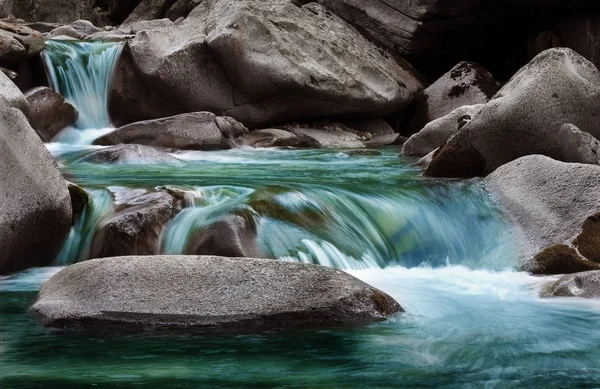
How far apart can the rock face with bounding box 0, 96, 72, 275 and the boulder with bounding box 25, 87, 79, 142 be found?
6724 mm

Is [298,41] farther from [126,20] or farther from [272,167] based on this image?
[126,20]

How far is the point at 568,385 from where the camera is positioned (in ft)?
15.7

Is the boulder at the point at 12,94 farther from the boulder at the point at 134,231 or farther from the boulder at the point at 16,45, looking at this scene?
the boulder at the point at 16,45

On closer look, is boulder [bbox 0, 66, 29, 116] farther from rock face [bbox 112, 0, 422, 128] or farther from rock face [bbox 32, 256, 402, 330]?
rock face [bbox 112, 0, 422, 128]

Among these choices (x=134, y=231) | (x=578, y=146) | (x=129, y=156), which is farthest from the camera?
(x=129, y=156)

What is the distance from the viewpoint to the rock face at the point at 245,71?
1655cm

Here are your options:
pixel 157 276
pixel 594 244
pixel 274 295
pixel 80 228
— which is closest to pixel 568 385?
pixel 274 295

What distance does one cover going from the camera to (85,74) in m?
16.9

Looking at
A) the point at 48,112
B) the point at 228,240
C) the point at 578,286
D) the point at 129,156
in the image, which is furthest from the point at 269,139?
the point at 578,286

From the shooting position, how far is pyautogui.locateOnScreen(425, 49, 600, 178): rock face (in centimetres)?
1027

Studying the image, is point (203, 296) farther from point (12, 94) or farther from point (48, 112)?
point (48, 112)

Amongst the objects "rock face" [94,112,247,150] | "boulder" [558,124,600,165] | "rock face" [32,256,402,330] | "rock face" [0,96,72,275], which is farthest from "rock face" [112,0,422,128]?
"rock face" [32,256,402,330]

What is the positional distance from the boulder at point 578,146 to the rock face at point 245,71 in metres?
7.32

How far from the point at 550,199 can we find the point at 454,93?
1001 centimetres
